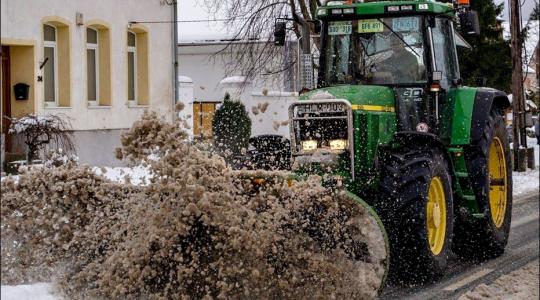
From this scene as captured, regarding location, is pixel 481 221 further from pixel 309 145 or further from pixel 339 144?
pixel 309 145

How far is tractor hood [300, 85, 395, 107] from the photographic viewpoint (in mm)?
9117

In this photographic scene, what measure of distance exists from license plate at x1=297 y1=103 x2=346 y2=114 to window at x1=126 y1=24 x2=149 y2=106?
1339 centimetres

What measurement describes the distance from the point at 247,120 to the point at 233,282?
17.5 m

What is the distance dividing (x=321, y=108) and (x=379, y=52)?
115 centimetres

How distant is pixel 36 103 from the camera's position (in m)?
18.3

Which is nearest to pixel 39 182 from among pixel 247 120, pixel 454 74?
pixel 454 74

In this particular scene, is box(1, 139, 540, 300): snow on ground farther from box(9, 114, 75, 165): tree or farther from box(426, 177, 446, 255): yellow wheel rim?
box(9, 114, 75, 165): tree

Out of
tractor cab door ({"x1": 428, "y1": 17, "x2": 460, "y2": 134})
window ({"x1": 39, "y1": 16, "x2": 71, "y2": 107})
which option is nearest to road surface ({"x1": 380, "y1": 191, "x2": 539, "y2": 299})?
tractor cab door ({"x1": 428, "y1": 17, "x2": 460, "y2": 134})

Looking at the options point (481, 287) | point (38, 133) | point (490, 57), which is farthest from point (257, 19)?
point (481, 287)

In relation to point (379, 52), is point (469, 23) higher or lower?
higher

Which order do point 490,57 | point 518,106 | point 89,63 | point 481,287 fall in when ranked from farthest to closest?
point 490,57
point 518,106
point 89,63
point 481,287

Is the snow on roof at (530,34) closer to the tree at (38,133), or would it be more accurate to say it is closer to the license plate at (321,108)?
the tree at (38,133)

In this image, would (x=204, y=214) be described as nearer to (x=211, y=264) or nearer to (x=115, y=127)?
(x=211, y=264)

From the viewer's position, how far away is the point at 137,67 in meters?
22.6
